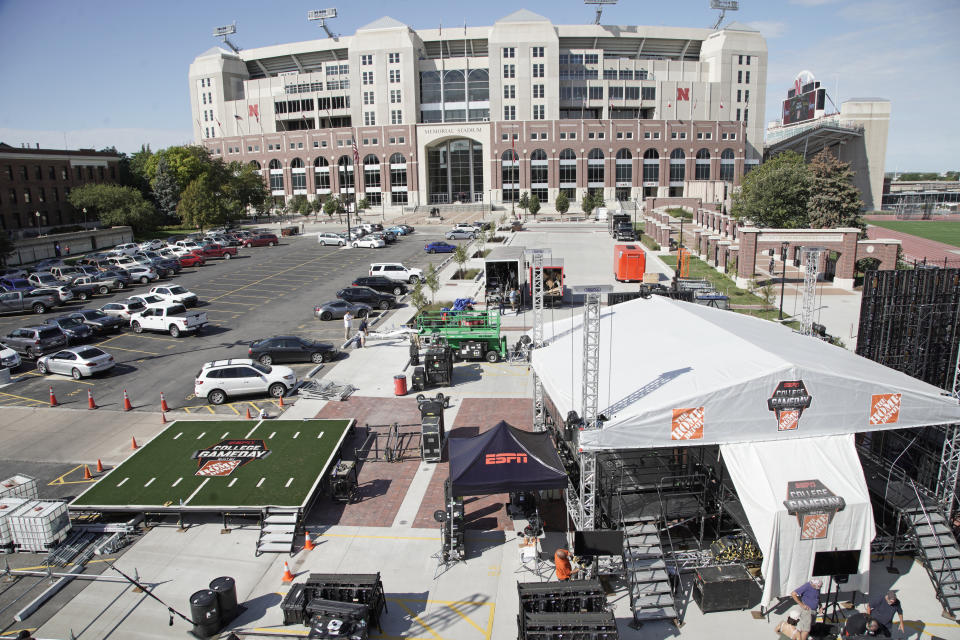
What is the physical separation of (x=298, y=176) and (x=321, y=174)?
486 centimetres

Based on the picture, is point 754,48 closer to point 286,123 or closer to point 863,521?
point 286,123

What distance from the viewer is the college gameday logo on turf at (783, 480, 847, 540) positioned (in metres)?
11.4

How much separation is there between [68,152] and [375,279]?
62351 millimetres

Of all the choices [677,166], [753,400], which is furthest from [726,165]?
[753,400]

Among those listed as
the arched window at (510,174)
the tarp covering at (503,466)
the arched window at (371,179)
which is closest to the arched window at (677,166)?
the arched window at (510,174)

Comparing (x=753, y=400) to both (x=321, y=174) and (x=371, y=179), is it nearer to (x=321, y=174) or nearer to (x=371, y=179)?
(x=371, y=179)

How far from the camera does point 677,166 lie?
105 metres

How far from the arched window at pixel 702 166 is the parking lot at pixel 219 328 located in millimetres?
63933

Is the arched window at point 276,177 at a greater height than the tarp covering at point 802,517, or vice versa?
the arched window at point 276,177

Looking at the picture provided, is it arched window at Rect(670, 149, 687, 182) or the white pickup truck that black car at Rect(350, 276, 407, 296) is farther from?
arched window at Rect(670, 149, 687, 182)

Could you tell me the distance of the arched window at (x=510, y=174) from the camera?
103812 mm

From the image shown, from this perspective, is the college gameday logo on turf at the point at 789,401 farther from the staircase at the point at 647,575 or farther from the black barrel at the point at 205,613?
the black barrel at the point at 205,613

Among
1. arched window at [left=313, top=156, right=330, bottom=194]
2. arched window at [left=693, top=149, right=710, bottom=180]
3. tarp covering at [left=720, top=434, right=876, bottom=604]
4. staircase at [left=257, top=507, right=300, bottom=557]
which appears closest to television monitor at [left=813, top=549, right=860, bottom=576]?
tarp covering at [left=720, top=434, right=876, bottom=604]

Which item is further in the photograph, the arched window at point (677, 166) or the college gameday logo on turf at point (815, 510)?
the arched window at point (677, 166)
